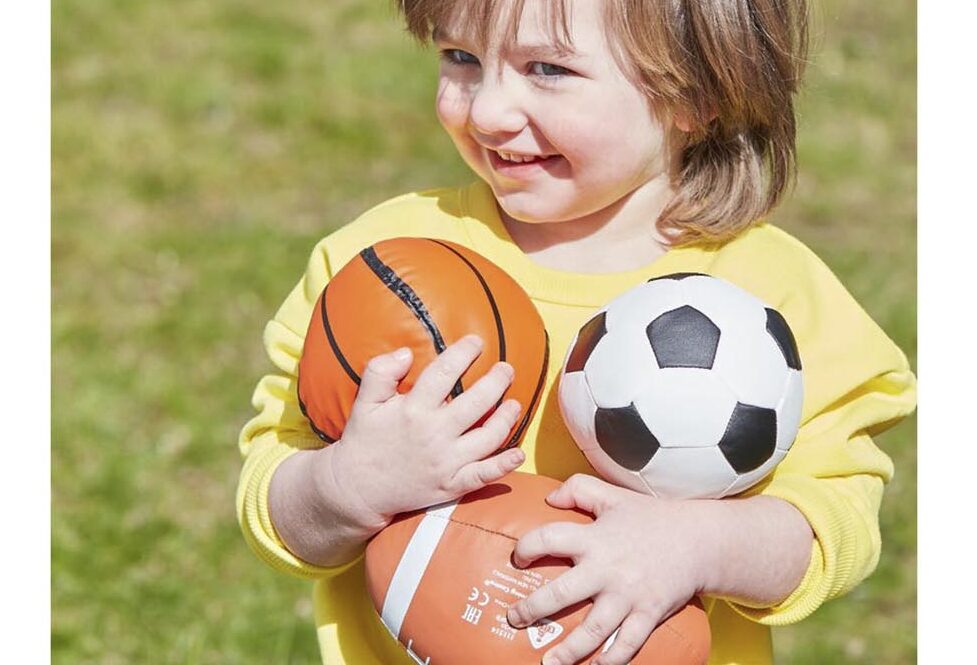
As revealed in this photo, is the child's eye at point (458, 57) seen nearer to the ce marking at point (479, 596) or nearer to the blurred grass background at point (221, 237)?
the blurred grass background at point (221, 237)

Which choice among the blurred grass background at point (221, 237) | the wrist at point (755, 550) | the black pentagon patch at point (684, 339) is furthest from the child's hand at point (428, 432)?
the blurred grass background at point (221, 237)

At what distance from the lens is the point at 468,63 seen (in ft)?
9.10

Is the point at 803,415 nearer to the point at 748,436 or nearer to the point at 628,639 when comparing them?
the point at 748,436

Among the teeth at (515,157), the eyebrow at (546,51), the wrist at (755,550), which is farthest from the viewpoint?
the teeth at (515,157)

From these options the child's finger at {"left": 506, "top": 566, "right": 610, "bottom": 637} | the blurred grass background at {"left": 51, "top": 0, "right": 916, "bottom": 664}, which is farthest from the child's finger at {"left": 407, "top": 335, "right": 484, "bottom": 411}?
the blurred grass background at {"left": 51, "top": 0, "right": 916, "bottom": 664}

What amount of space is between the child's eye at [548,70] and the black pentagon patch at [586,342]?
0.46 meters

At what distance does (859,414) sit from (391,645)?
1039mm

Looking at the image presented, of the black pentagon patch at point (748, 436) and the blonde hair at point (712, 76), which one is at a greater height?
the blonde hair at point (712, 76)

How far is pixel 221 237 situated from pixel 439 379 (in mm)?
4329

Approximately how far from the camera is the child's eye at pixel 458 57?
276 centimetres

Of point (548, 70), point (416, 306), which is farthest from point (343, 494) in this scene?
point (548, 70)

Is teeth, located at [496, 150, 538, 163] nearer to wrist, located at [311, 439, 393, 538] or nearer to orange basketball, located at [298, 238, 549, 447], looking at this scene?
orange basketball, located at [298, 238, 549, 447]

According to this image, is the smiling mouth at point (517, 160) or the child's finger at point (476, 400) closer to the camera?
the child's finger at point (476, 400)

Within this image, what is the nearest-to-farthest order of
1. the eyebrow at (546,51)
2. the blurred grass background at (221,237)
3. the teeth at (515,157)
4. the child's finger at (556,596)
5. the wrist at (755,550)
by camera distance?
the child's finger at (556,596), the wrist at (755,550), the eyebrow at (546,51), the teeth at (515,157), the blurred grass background at (221,237)
